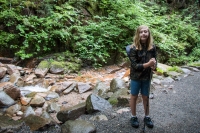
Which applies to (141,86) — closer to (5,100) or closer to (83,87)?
(83,87)

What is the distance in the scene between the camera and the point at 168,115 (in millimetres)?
3787

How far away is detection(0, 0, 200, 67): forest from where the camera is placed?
728 centimetres

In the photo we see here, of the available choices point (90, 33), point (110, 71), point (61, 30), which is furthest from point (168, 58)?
point (61, 30)

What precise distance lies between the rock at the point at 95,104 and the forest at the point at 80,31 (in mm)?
3841

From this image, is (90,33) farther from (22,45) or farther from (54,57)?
(22,45)

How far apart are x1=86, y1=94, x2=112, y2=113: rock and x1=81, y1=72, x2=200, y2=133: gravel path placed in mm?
142

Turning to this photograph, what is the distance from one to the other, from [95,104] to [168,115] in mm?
1444

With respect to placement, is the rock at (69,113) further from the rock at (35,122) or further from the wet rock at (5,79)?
the wet rock at (5,79)

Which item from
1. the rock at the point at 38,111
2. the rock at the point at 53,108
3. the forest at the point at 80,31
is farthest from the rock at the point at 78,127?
the forest at the point at 80,31

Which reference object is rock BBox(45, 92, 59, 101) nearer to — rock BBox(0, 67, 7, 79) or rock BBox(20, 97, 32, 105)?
rock BBox(20, 97, 32, 105)

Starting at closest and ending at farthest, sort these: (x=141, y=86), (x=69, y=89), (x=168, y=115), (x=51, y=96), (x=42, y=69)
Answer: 1. (x=141, y=86)
2. (x=168, y=115)
3. (x=51, y=96)
4. (x=69, y=89)
5. (x=42, y=69)

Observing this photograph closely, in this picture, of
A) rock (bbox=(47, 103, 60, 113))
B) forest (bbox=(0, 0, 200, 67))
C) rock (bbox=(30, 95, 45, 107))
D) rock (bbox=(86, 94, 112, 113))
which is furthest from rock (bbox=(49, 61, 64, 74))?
rock (bbox=(86, 94, 112, 113))

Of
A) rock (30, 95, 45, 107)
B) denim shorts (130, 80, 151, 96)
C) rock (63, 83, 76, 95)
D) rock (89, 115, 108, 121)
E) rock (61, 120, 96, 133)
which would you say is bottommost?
rock (63, 83, 76, 95)

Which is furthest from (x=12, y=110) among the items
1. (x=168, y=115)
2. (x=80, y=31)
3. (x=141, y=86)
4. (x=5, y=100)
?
(x=80, y=31)
